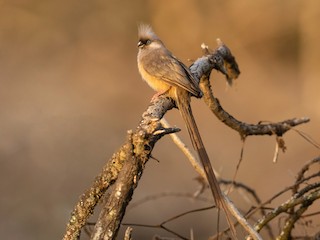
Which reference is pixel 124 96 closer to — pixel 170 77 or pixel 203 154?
pixel 170 77

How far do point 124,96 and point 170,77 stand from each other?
6608 millimetres

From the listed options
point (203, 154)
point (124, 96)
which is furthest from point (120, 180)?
point (124, 96)

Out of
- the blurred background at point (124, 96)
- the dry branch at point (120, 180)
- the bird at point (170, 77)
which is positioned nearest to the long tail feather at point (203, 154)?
the bird at point (170, 77)

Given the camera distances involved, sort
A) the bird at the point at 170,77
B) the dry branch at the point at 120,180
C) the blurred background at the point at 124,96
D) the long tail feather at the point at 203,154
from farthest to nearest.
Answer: the blurred background at the point at 124,96 < the bird at the point at 170,77 < the long tail feather at the point at 203,154 < the dry branch at the point at 120,180

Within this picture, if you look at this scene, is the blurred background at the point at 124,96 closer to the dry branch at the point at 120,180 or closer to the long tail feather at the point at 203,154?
the long tail feather at the point at 203,154

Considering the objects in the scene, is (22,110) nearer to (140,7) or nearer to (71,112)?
(71,112)

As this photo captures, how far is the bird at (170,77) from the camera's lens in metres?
2.63

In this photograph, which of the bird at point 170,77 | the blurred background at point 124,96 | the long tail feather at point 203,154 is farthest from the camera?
the blurred background at point 124,96

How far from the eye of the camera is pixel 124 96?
955 cm

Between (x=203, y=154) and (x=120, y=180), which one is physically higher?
(x=203, y=154)

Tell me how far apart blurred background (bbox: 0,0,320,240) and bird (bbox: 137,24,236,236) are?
384 centimetres

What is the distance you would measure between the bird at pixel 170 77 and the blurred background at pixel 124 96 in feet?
12.6

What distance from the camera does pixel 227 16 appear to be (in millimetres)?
→ 9633

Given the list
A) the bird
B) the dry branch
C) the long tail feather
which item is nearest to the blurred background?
the bird
